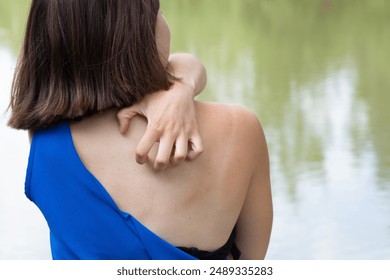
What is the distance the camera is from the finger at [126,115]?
1294 millimetres

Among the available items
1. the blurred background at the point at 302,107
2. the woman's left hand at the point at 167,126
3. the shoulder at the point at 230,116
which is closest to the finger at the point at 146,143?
the woman's left hand at the point at 167,126

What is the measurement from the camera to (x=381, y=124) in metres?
5.39

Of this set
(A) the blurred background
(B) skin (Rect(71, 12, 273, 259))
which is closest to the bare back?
(B) skin (Rect(71, 12, 273, 259))

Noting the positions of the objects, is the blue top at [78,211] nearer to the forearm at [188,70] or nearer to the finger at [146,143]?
the finger at [146,143]

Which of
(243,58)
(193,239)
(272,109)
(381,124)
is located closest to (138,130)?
(193,239)

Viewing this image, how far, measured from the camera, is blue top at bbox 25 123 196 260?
1270mm

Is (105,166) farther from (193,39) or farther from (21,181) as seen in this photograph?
(193,39)

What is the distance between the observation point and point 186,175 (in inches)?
Answer: 51.6

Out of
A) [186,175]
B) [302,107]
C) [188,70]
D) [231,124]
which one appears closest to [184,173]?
[186,175]

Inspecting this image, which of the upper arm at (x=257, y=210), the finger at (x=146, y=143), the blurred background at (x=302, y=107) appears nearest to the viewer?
the finger at (x=146, y=143)

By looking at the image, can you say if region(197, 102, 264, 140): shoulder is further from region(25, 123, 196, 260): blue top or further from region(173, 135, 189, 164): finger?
region(25, 123, 196, 260): blue top

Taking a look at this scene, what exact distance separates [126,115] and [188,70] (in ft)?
0.63

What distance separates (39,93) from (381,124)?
4.27m

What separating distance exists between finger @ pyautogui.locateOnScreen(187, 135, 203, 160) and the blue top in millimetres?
121
